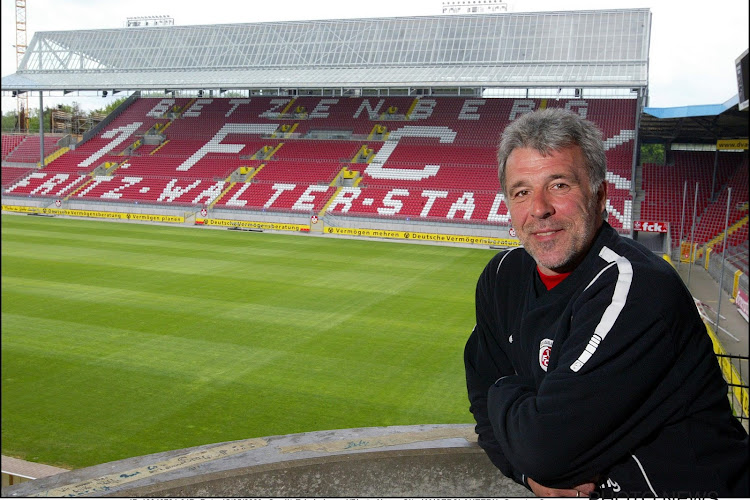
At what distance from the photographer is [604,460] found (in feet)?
6.82

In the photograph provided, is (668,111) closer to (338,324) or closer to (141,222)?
(338,324)

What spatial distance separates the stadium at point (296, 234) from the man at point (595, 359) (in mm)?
425

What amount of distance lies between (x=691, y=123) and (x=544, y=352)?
32805mm

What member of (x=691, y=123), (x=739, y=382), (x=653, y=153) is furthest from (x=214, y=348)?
(x=653, y=153)

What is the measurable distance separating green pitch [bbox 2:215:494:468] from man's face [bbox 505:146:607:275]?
5.67 meters

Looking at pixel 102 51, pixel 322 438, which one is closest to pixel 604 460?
Answer: pixel 322 438

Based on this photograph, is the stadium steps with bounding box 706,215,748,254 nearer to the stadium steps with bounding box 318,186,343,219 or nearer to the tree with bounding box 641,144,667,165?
the tree with bounding box 641,144,667,165

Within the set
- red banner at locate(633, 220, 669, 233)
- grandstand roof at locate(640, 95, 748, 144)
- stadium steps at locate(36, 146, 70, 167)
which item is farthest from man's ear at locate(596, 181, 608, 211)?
stadium steps at locate(36, 146, 70, 167)

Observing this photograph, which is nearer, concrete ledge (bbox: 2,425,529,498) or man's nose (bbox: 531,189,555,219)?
man's nose (bbox: 531,189,555,219)

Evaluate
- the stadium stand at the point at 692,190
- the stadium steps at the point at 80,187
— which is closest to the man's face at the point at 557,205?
the stadium stand at the point at 692,190

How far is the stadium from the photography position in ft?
21.8

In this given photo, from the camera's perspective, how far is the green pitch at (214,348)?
9391 millimetres

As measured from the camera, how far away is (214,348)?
13.0 metres

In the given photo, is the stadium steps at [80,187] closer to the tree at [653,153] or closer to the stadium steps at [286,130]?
the stadium steps at [286,130]
